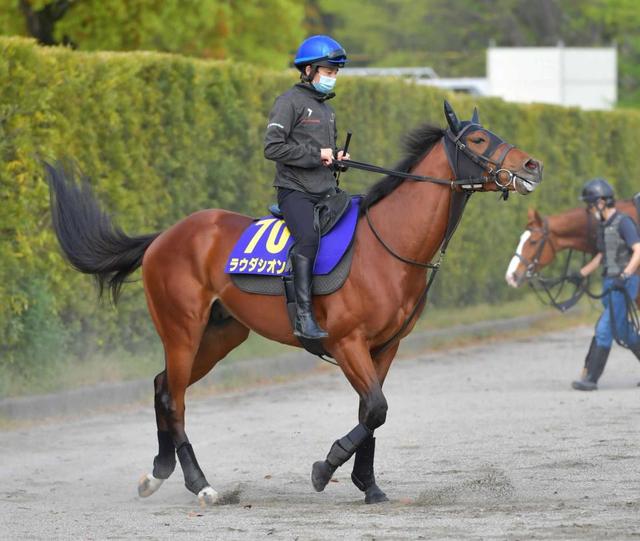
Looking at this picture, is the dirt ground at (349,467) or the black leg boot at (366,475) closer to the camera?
the dirt ground at (349,467)

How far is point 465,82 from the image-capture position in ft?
153

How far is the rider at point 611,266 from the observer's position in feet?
48.5

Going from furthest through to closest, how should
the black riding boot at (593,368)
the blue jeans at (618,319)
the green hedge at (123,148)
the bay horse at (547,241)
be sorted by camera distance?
the bay horse at (547,241) < the blue jeans at (618,319) < the black riding boot at (593,368) < the green hedge at (123,148)

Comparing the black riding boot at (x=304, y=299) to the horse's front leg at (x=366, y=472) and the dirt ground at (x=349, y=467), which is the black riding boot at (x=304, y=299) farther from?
the dirt ground at (x=349, y=467)

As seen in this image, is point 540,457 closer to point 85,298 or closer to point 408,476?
point 408,476

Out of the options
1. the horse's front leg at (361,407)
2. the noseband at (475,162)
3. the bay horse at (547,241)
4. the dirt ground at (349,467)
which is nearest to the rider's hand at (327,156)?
the noseband at (475,162)

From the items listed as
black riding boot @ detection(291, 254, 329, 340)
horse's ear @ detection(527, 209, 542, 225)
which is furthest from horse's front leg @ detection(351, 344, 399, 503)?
horse's ear @ detection(527, 209, 542, 225)

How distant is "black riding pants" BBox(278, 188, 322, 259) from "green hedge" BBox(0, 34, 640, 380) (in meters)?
4.54

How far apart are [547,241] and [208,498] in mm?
9287

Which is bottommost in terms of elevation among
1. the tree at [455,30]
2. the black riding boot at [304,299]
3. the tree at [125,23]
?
the tree at [455,30]

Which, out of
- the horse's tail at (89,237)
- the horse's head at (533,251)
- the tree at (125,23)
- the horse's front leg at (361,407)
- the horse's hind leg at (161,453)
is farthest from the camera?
the tree at (125,23)

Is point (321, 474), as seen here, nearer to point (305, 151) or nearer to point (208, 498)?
point (208, 498)

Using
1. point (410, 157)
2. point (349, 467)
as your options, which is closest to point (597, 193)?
point (349, 467)

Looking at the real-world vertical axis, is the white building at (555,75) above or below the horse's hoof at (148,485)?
below
